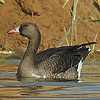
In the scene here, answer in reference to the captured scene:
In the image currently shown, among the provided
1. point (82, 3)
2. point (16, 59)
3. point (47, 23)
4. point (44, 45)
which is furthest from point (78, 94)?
point (82, 3)

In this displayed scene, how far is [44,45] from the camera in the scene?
761 inches

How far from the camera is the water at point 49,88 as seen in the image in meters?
8.30

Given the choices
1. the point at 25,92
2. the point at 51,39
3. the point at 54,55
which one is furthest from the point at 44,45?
the point at 25,92

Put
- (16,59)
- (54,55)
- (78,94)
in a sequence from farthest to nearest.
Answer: (16,59) → (54,55) → (78,94)

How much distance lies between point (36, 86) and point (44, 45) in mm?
9714

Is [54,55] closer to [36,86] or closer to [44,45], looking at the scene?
[36,86]

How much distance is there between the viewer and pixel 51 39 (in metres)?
20.3

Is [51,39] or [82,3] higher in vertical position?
[82,3]

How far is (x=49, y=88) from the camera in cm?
930

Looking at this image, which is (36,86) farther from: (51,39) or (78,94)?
(51,39)

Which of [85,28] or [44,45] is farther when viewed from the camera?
[85,28]

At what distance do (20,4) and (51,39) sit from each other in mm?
2074

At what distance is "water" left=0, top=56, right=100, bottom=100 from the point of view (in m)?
8.30

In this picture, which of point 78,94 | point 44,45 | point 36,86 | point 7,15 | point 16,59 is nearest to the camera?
point 78,94
